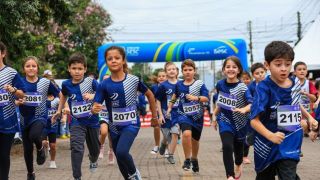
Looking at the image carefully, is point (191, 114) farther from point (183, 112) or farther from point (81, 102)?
point (81, 102)

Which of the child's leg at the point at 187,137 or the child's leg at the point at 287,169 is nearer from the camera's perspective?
the child's leg at the point at 287,169

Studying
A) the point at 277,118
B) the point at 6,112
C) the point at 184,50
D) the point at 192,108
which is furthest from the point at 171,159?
the point at 184,50

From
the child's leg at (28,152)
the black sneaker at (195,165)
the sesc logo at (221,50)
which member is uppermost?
the sesc logo at (221,50)

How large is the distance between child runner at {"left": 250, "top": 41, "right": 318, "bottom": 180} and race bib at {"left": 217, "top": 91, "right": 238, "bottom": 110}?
10.3 ft

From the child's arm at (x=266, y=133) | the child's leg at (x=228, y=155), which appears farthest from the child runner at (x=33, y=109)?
the child's arm at (x=266, y=133)

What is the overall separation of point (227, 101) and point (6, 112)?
3.33 metres

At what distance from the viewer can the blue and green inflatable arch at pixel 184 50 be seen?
23094 millimetres

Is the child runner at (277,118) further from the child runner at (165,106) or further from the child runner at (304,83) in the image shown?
the child runner at (165,106)

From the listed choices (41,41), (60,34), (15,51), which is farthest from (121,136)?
(60,34)

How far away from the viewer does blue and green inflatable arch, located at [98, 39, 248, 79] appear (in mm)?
23094

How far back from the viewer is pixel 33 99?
10.1m

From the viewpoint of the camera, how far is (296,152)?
5645 mm

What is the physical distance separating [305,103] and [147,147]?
206 inches

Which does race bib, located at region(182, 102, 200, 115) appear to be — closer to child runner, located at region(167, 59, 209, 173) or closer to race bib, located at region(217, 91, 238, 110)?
child runner, located at region(167, 59, 209, 173)
